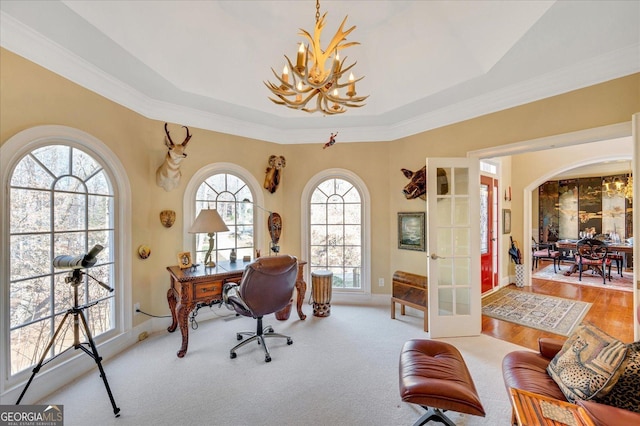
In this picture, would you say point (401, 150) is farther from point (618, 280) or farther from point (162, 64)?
point (618, 280)

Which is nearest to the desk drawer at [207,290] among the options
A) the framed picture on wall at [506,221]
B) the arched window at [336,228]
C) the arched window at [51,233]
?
the arched window at [51,233]

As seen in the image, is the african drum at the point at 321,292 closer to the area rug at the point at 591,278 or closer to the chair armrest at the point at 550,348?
the chair armrest at the point at 550,348

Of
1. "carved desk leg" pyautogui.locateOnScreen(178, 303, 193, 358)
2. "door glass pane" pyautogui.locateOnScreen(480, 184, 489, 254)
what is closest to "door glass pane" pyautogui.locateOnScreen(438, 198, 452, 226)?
"door glass pane" pyautogui.locateOnScreen(480, 184, 489, 254)

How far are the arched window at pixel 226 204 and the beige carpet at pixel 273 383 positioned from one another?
1155 millimetres

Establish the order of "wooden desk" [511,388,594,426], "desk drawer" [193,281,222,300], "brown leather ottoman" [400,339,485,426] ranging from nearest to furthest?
"wooden desk" [511,388,594,426], "brown leather ottoman" [400,339,485,426], "desk drawer" [193,281,222,300]

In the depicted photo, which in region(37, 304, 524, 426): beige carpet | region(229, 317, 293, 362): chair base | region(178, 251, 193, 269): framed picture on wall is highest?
region(178, 251, 193, 269): framed picture on wall

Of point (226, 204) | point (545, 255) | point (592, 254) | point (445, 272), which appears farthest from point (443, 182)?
point (545, 255)

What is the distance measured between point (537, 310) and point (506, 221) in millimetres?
2166

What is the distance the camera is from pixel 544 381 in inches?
66.2

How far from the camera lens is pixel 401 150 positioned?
4.07 metres

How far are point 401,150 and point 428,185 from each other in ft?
3.53

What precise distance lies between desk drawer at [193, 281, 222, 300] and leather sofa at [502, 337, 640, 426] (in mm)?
2666

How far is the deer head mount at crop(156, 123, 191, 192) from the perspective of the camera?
300cm

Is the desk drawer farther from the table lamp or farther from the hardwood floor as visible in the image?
the hardwood floor
